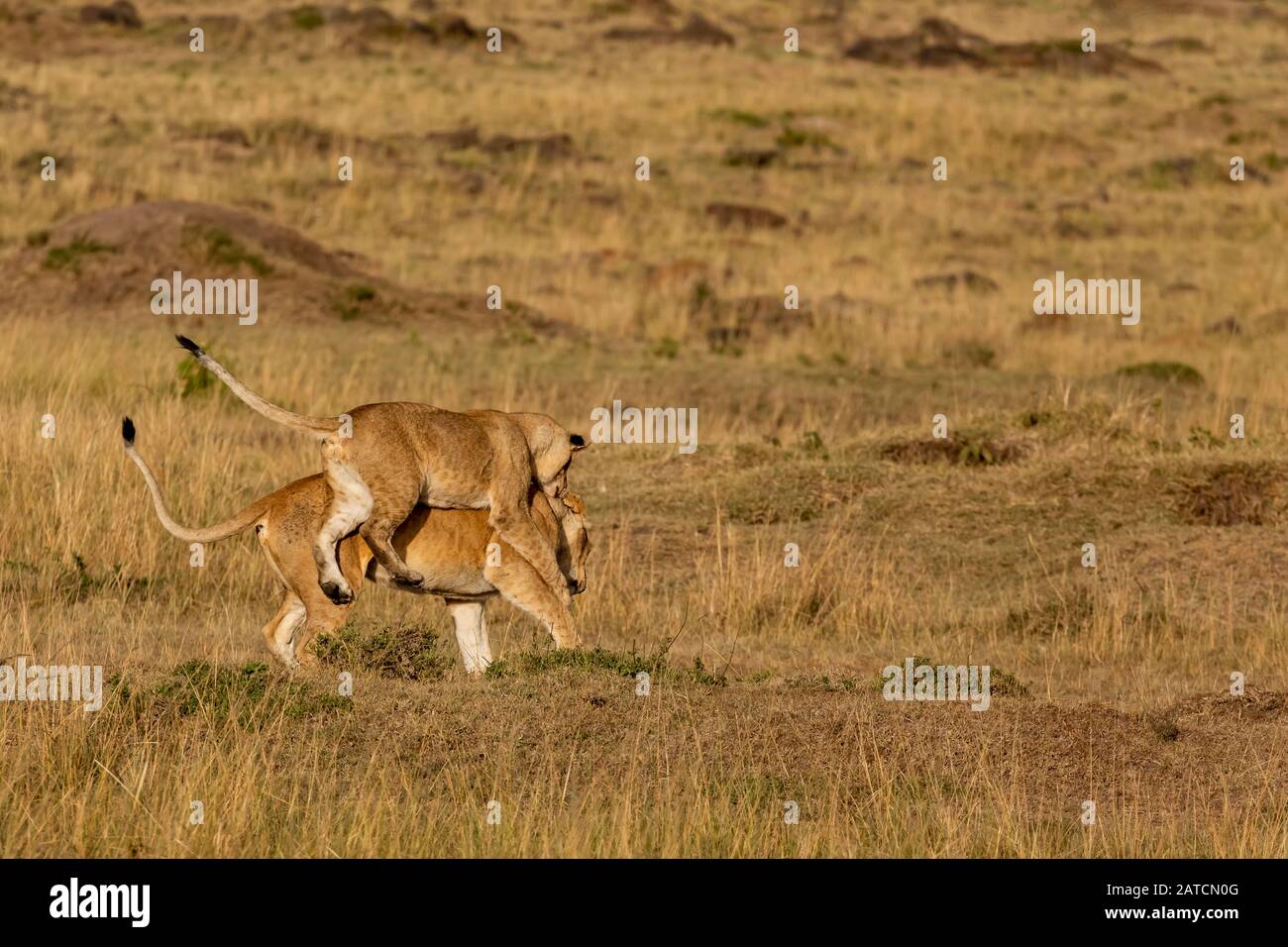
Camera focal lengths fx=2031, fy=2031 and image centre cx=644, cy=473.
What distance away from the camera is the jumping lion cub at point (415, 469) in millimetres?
7367

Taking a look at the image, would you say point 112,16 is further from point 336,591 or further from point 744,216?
point 336,591

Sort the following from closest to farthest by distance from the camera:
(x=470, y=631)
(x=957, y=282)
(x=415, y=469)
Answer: (x=415, y=469), (x=470, y=631), (x=957, y=282)

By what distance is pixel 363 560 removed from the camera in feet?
25.3

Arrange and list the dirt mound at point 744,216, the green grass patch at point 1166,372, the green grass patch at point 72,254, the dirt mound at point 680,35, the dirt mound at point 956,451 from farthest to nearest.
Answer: the dirt mound at point 680,35, the dirt mound at point 744,216, the green grass patch at point 72,254, the green grass patch at point 1166,372, the dirt mound at point 956,451

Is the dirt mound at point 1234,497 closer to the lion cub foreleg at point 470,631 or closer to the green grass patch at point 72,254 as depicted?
the lion cub foreleg at point 470,631

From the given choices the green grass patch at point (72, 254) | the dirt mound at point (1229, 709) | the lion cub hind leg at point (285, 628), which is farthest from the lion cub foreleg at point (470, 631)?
the green grass patch at point (72, 254)

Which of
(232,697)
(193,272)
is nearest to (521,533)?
(232,697)

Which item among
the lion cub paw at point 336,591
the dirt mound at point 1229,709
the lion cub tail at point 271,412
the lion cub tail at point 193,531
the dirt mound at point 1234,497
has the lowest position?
the dirt mound at point 1229,709

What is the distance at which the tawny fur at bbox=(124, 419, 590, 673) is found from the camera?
765 cm

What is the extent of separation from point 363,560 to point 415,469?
0.46 meters

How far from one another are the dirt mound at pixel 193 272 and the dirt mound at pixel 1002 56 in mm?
28910

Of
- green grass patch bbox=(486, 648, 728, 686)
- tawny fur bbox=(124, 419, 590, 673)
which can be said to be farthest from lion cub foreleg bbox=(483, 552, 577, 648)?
green grass patch bbox=(486, 648, 728, 686)

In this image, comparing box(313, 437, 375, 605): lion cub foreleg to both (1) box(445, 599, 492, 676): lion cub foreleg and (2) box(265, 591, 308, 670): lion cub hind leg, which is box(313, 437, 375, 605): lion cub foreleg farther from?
(1) box(445, 599, 492, 676): lion cub foreleg
